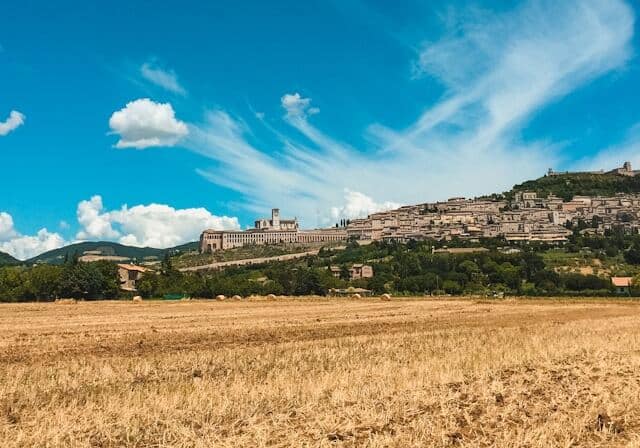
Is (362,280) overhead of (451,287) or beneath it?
overhead

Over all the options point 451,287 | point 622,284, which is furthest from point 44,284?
point 622,284

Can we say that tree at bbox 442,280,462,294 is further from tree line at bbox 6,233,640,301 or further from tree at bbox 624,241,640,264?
tree at bbox 624,241,640,264

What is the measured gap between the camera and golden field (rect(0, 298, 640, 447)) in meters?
8.89

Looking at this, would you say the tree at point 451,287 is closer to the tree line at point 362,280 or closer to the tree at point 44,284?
the tree line at point 362,280

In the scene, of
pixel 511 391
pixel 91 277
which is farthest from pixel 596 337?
pixel 91 277

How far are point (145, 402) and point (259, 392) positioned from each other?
2300mm

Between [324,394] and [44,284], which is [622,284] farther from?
[324,394]

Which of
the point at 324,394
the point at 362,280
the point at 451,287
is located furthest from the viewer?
the point at 362,280

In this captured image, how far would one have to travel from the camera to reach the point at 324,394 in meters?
11.9

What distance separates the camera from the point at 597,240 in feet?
573

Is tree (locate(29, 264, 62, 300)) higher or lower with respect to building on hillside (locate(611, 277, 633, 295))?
higher

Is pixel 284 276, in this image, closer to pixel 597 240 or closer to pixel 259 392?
pixel 259 392

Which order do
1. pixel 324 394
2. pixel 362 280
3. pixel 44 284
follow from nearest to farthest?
1. pixel 324 394
2. pixel 44 284
3. pixel 362 280

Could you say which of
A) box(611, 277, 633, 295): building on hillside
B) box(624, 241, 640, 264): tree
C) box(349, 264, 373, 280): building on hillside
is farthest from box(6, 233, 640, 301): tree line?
box(349, 264, 373, 280): building on hillside
